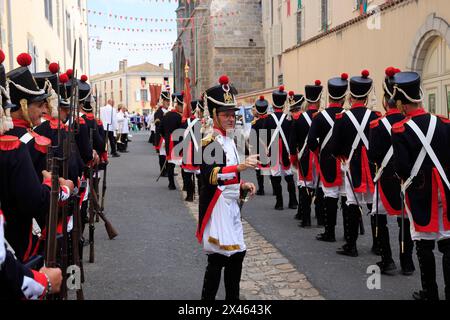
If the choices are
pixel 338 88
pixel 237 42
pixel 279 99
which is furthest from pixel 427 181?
pixel 237 42

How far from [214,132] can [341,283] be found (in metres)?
2.25

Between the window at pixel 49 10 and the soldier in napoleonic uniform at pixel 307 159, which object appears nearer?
→ the soldier in napoleonic uniform at pixel 307 159

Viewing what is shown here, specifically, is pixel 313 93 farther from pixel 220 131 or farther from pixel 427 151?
pixel 220 131

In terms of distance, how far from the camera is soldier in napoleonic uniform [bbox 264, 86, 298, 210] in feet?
33.3

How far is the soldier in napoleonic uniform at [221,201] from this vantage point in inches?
170

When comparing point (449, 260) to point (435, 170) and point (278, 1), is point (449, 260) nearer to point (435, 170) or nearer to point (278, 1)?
point (435, 170)

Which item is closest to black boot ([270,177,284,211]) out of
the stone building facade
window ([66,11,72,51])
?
window ([66,11,72,51])

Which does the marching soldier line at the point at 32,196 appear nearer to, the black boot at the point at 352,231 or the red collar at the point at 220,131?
the red collar at the point at 220,131

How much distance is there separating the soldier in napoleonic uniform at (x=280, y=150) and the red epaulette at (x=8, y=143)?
7.25 meters

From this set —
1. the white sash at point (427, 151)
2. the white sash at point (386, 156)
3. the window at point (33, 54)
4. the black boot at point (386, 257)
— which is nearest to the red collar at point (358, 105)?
the white sash at point (386, 156)

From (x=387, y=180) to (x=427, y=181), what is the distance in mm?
1247

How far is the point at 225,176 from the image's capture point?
4.29 meters
